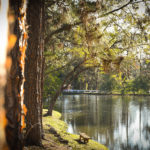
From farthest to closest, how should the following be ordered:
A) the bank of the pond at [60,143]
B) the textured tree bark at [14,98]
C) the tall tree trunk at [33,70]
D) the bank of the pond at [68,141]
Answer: the bank of the pond at [68,141] < the bank of the pond at [60,143] < the tall tree trunk at [33,70] < the textured tree bark at [14,98]

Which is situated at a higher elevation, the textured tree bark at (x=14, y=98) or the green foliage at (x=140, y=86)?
the textured tree bark at (x=14, y=98)

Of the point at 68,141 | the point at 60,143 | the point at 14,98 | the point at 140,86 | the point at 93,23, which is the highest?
the point at 93,23

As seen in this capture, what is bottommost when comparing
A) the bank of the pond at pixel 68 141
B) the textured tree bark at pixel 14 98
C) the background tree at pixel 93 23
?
the bank of the pond at pixel 68 141

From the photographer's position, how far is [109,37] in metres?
11.5

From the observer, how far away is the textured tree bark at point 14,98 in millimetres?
2113

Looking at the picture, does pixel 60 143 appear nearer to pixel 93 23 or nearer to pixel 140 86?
pixel 93 23

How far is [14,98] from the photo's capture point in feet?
7.14

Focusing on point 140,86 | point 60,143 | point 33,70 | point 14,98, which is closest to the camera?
point 14,98

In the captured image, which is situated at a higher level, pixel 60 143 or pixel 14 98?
pixel 14 98

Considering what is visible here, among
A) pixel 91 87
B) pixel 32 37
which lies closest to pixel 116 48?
pixel 32 37

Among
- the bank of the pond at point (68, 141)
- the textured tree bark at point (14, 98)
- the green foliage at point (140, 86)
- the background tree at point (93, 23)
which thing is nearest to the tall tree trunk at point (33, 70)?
the background tree at point (93, 23)

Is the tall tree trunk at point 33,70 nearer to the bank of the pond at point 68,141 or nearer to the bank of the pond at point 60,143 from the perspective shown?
the bank of the pond at point 60,143

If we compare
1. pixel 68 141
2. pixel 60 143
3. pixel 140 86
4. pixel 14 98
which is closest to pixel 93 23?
pixel 14 98

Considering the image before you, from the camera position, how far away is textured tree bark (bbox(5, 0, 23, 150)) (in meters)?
2.11
